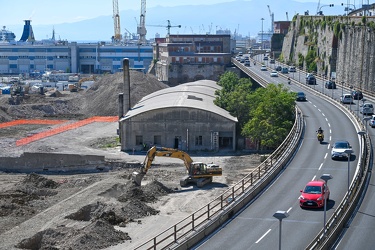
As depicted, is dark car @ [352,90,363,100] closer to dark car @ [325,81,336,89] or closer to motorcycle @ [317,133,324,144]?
dark car @ [325,81,336,89]

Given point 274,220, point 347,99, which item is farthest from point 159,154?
point 347,99

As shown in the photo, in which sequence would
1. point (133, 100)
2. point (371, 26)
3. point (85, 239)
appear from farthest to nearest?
1. point (133, 100)
2. point (371, 26)
3. point (85, 239)

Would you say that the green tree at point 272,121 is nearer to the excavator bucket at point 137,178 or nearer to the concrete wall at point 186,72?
the excavator bucket at point 137,178

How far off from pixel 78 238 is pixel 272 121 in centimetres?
2908

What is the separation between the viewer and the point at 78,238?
35312 millimetres

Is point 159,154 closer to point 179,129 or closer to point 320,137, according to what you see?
point 320,137

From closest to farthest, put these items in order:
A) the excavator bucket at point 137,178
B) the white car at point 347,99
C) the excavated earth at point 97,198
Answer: the excavated earth at point 97,198 → the excavator bucket at point 137,178 → the white car at point 347,99

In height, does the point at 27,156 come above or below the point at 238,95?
below

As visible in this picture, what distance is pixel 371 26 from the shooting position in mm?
77000

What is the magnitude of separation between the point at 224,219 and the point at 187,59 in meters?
108

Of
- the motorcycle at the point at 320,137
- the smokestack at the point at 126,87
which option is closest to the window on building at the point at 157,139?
the smokestack at the point at 126,87

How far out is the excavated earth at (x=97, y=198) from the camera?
3712cm

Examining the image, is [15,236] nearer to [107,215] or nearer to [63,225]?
[63,225]

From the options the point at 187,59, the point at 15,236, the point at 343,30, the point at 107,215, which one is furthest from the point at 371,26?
the point at 187,59
